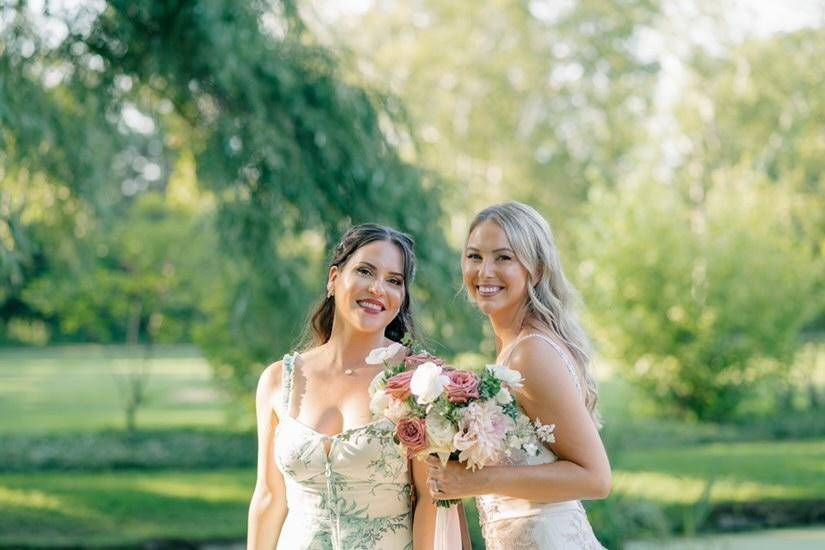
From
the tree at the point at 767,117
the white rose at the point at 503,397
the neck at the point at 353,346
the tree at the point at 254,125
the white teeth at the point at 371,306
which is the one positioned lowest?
the white rose at the point at 503,397

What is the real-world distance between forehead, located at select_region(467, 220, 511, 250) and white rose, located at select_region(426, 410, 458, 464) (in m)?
0.56

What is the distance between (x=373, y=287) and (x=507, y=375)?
0.48 meters

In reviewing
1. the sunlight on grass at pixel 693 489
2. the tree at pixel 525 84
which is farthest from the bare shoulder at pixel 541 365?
the tree at pixel 525 84

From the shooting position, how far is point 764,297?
55.1ft

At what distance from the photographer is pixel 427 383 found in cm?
257

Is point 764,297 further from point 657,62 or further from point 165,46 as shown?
point 165,46

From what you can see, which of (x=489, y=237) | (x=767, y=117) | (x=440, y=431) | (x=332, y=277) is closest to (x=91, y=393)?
(x=767, y=117)

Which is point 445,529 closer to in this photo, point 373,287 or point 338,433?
point 338,433

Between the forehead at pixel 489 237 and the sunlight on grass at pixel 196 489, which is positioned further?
the sunlight on grass at pixel 196 489

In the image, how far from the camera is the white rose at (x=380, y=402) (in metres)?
2.67

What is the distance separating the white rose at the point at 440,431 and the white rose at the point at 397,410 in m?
0.06

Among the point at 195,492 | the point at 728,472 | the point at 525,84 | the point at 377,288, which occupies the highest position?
the point at 525,84

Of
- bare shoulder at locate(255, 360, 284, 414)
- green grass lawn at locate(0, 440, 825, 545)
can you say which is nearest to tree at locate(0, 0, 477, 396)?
green grass lawn at locate(0, 440, 825, 545)

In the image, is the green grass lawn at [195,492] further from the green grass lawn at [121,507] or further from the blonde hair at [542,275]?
the blonde hair at [542,275]
